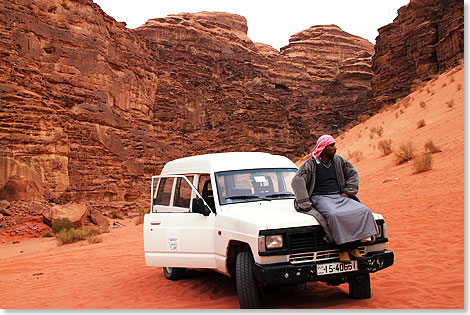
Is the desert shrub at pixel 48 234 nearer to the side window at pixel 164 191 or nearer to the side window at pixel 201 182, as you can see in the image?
the side window at pixel 164 191

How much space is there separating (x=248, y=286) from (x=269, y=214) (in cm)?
91

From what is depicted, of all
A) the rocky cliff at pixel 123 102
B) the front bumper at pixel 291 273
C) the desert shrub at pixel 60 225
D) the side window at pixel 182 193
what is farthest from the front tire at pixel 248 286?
the rocky cliff at pixel 123 102

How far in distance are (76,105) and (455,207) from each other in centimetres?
3518

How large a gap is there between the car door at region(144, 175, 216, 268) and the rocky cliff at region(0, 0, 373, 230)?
2008 centimetres

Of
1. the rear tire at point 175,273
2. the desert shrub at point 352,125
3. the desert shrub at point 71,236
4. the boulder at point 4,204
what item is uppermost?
the desert shrub at point 352,125

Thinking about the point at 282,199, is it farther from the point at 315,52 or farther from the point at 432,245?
the point at 315,52

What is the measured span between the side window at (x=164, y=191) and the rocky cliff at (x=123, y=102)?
19233 millimetres

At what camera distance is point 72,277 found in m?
9.57

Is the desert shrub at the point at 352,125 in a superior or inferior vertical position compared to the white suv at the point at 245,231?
superior

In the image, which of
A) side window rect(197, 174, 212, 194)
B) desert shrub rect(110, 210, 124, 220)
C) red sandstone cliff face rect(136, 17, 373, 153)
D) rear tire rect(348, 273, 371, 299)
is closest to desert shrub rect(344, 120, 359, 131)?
red sandstone cliff face rect(136, 17, 373, 153)

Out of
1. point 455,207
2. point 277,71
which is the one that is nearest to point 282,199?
point 455,207

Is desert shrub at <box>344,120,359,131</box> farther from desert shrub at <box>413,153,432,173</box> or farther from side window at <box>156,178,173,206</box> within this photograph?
side window at <box>156,178,173,206</box>

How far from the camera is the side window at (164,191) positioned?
7.87 meters

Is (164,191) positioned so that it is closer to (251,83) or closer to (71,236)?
(71,236)
